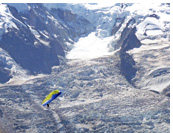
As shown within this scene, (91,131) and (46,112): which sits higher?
(46,112)

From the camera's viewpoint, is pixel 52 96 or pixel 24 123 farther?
pixel 24 123

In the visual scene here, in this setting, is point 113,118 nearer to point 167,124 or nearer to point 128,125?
point 128,125

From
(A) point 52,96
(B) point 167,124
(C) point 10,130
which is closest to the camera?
(A) point 52,96

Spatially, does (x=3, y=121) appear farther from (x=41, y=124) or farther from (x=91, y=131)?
(x=91, y=131)

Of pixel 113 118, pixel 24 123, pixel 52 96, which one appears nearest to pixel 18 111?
pixel 24 123

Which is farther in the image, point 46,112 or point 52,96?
point 46,112

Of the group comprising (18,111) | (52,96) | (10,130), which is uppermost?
(18,111)

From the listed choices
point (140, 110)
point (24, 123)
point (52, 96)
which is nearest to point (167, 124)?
point (140, 110)

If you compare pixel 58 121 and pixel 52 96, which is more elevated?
pixel 58 121

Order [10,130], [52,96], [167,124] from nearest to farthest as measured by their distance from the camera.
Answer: [52,96], [10,130], [167,124]
